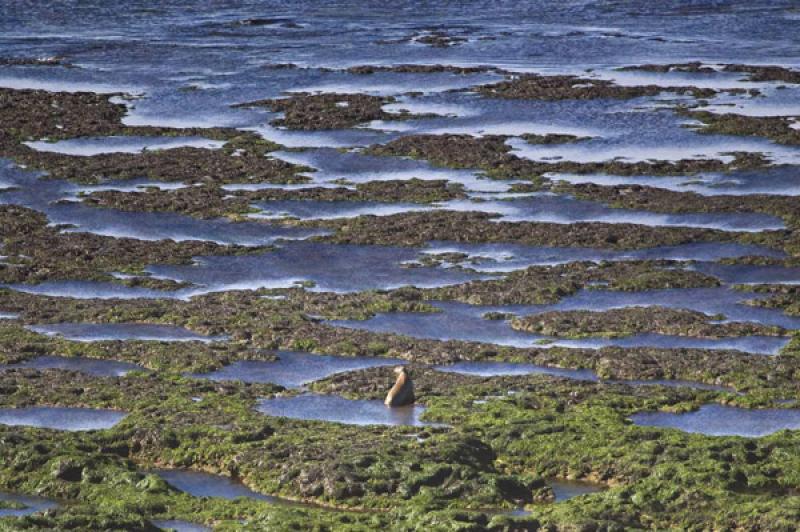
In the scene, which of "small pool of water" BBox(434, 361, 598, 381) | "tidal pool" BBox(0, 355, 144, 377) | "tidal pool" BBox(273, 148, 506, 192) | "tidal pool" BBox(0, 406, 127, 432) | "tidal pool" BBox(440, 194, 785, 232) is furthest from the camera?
"tidal pool" BBox(273, 148, 506, 192)

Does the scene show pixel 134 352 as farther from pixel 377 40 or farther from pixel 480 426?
pixel 377 40

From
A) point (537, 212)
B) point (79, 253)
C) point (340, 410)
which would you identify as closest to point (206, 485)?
point (340, 410)

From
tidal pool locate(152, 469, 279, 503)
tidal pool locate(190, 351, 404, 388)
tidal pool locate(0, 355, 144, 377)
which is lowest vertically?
tidal pool locate(190, 351, 404, 388)

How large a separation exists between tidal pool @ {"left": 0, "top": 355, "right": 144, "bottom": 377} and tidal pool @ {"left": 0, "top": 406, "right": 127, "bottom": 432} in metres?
1.87

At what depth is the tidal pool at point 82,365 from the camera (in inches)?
904

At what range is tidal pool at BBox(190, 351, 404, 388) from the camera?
2247 cm

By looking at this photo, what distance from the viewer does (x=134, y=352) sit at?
78.2ft

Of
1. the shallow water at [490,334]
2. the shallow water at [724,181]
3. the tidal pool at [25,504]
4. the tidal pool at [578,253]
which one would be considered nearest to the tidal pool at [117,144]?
the shallow water at [724,181]

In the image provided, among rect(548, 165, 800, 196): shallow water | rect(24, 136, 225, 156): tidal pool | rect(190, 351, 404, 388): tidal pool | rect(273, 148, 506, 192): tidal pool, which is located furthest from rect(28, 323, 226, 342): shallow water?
rect(24, 136, 225, 156): tidal pool

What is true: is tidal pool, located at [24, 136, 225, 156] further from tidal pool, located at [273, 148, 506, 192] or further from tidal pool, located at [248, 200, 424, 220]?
tidal pool, located at [248, 200, 424, 220]

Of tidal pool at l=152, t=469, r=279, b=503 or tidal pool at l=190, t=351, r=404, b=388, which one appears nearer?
tidal pool at l=152, t=469, r=279, b=503

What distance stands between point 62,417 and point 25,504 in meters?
3.86

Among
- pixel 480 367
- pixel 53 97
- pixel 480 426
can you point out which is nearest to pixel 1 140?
pixel 53 97

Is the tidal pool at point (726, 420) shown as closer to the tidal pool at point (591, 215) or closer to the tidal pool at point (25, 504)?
the tidal pool at point (25, 504)
